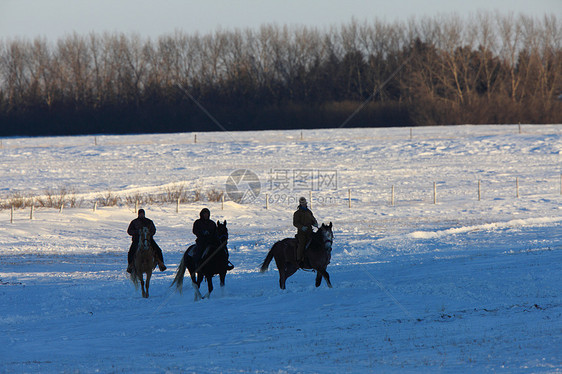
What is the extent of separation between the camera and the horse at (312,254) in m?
14.8

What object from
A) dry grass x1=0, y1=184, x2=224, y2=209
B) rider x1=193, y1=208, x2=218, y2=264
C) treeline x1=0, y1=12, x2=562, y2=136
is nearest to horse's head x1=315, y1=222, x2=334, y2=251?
rider x1=193, y1=208, x2=218, y2=264

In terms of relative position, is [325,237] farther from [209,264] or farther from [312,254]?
[209,264]

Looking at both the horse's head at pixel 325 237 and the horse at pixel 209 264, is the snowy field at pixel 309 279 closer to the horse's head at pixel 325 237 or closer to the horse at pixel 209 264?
the horse at pixel 209 264

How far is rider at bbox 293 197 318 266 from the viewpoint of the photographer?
14.8 m

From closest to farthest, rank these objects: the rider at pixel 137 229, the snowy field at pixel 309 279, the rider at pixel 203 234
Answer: the snowy field at pixel 309 279 < the rider at pixel 203 234 < the rider at pixel 137 229

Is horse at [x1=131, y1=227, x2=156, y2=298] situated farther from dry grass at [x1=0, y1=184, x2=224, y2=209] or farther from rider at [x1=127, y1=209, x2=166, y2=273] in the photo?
dry grass at [x1=0, y1=184, x2=224, y2=209]

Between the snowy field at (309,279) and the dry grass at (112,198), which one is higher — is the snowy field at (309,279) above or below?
below

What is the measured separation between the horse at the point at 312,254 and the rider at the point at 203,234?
1474mm

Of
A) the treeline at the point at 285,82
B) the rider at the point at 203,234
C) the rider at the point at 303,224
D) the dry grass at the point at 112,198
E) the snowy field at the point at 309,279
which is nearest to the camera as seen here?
the snowy field at the point at 309,279

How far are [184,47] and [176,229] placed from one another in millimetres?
77135

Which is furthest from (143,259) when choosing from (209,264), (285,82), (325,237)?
(285,82)

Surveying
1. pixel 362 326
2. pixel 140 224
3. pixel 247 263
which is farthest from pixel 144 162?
pixel 362 326

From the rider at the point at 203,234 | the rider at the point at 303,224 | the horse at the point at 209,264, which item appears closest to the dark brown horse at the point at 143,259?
the horse at the point at 209,264

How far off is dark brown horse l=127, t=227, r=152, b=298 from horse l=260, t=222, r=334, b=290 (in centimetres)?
276
